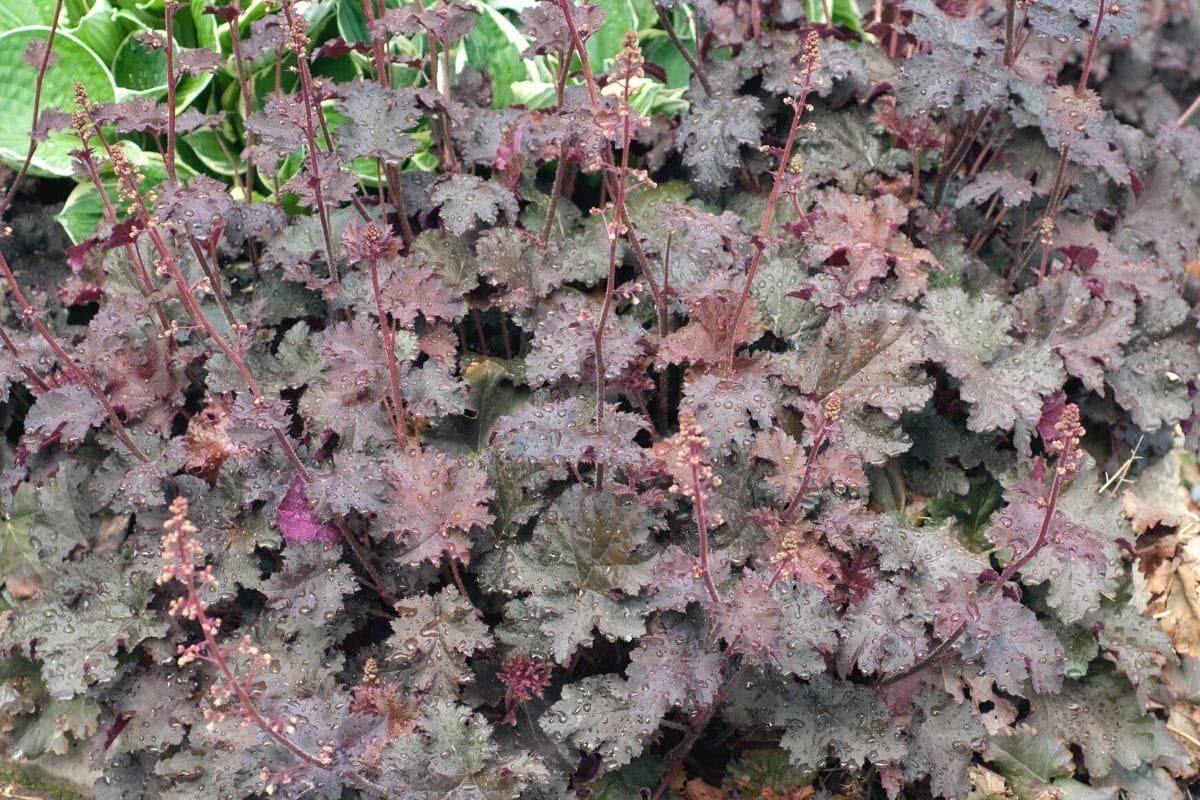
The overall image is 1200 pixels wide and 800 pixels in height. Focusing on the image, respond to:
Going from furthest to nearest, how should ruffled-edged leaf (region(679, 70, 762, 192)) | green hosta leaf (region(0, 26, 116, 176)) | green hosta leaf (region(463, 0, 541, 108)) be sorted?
1. green hosta leaf (region(463, 0, 541, 108))
2. green hosta leaf (region(0, 26, 116, 176))
3. ruffled-edged leaf (region(679, 70, 762, 192))

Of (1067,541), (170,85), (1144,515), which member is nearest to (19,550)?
(170,85)

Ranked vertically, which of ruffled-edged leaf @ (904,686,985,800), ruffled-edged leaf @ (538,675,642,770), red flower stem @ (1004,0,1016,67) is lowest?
ruffled-edged leaf @ (904,686,985,800)

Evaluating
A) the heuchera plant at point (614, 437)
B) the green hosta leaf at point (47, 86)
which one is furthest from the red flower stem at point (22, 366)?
the green hosta leaf at point (47, 86)

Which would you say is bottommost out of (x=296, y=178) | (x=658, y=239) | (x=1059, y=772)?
(x=1059, y=772)

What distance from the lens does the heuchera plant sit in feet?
7.23

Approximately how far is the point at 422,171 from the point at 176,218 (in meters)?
0.89

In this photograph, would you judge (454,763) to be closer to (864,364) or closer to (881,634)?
(881,634)

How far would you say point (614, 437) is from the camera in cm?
222

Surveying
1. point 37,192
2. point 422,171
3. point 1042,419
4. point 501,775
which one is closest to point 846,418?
point 1042,419

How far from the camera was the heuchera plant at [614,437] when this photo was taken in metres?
2.21

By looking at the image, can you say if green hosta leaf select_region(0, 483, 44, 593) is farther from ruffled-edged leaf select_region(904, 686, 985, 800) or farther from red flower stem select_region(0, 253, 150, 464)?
ruffled-edged leaf select_region(904, 686, 985, 800)

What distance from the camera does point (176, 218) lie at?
2402 millimetres

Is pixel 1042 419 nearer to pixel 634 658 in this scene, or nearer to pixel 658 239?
pixel 658 239

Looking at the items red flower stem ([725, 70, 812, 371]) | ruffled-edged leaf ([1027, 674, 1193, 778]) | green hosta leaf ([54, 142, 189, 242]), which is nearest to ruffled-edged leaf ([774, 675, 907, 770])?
ruffled-edged leaf ([1027, 674, 1193, 778])
